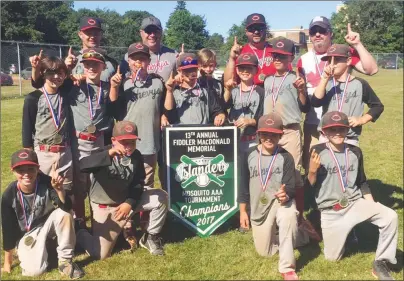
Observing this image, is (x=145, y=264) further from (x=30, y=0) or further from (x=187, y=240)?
(x=30, y=0)

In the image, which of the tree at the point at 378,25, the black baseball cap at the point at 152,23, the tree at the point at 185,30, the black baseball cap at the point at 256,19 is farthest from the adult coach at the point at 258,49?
the tree at the point at 378,25

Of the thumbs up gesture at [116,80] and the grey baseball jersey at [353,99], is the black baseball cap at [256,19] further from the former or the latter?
the thumbs up gesture at [116,80]

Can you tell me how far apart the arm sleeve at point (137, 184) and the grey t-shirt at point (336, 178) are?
2083mm

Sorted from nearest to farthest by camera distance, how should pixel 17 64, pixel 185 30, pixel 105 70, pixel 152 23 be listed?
pixel 105 70 < pixel 152 23 < pixel 17 64 < pixel 185 30

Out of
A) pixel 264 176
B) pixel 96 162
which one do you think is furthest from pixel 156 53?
pixel 264 176

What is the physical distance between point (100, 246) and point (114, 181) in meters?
0.78

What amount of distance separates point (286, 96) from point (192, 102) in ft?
3.95

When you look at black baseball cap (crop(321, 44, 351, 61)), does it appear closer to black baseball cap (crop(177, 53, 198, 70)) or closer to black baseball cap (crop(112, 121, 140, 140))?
black baseball cap (crop(177, 53, 198, 70))

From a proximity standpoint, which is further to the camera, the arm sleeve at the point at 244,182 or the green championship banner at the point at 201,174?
the green championship banner at the point at 201,174

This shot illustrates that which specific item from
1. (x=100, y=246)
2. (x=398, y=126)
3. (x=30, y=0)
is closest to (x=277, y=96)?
(x=100, y=246)

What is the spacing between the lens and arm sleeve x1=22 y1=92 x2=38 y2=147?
478 centimetres

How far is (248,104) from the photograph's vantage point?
17.9ft

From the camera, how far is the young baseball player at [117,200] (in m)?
4.79

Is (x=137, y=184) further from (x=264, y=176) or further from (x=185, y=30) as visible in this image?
(x=185, y=30)
